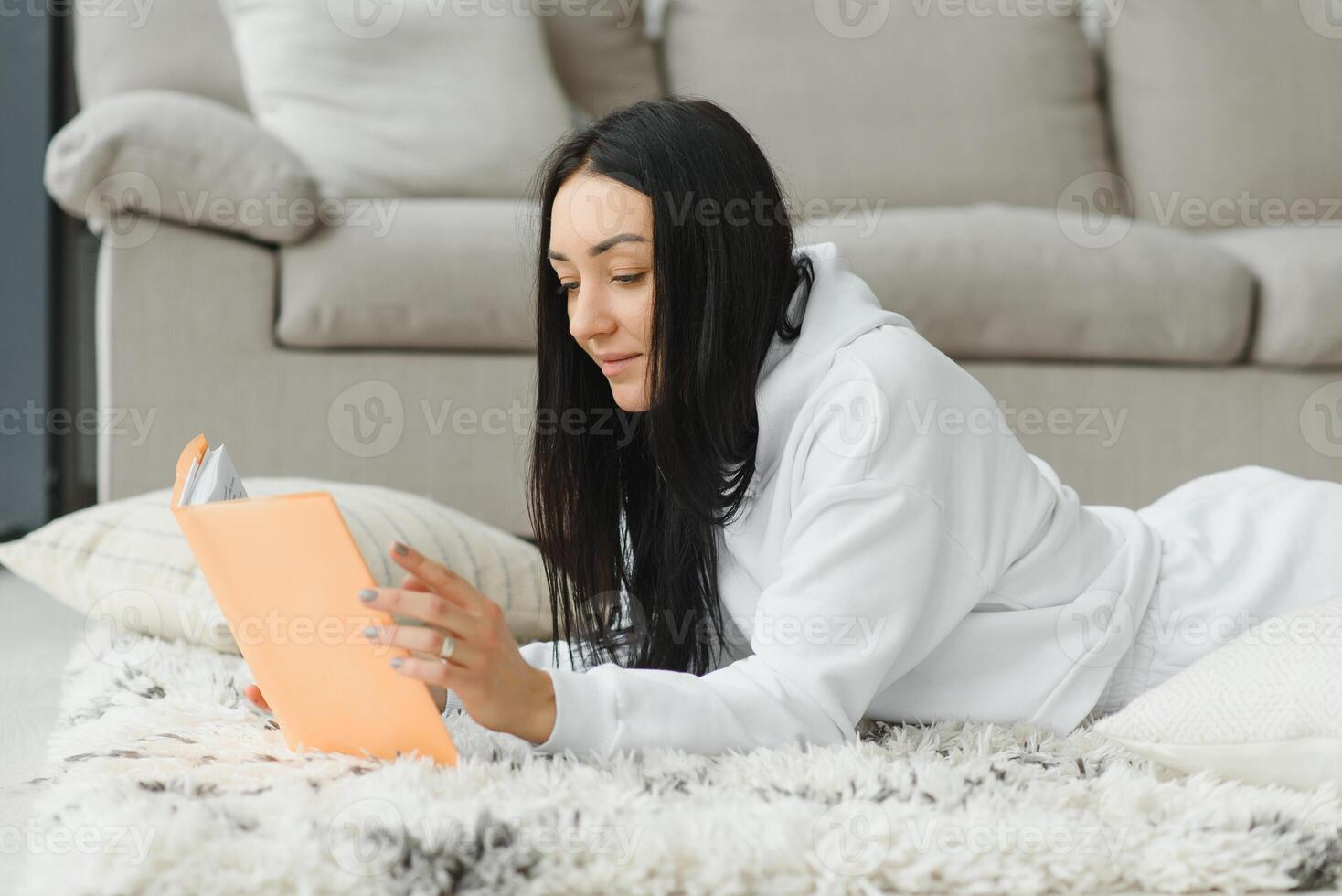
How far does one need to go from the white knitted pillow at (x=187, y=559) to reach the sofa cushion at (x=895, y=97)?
3.77ft

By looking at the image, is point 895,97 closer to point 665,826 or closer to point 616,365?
point 616,365

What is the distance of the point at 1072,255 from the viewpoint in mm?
1852

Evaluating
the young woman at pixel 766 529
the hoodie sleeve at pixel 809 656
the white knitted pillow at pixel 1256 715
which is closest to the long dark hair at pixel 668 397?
the young woman at pixel 766 529

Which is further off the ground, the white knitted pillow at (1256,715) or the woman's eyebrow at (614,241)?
the woman's eyebrow at (614,241)

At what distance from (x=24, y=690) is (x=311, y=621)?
0.62 m

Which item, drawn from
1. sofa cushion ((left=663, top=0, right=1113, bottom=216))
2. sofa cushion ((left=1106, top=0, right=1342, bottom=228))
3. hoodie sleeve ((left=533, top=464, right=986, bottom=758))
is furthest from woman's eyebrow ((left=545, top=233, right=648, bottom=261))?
sofa cushion ((left=1106, top=0, right=1342, bottom=228))

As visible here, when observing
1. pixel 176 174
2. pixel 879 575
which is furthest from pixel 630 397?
pixel 176 174

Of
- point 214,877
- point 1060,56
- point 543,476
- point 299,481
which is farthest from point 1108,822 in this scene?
point 1060,56

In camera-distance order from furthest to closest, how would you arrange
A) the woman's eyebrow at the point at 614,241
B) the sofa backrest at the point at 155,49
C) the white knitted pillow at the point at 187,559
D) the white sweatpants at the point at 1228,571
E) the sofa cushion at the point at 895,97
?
the sofa cushion at the point at 895,97 → the sofa backrest at the point at 155,49 → the white knitted pillow at the point at 187,559 → the white sweatpants at the point at 1228,571 → the woman's eyebrow at the point at 614,241

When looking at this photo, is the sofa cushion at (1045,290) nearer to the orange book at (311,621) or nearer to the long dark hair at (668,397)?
the long dark hair at (668,397)

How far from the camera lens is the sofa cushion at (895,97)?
7.79ft

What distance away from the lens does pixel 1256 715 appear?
840 mm

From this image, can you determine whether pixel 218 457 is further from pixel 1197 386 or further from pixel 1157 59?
pixel 1157 59

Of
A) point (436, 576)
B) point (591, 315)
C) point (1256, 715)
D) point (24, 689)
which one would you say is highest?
point (591, 315)
